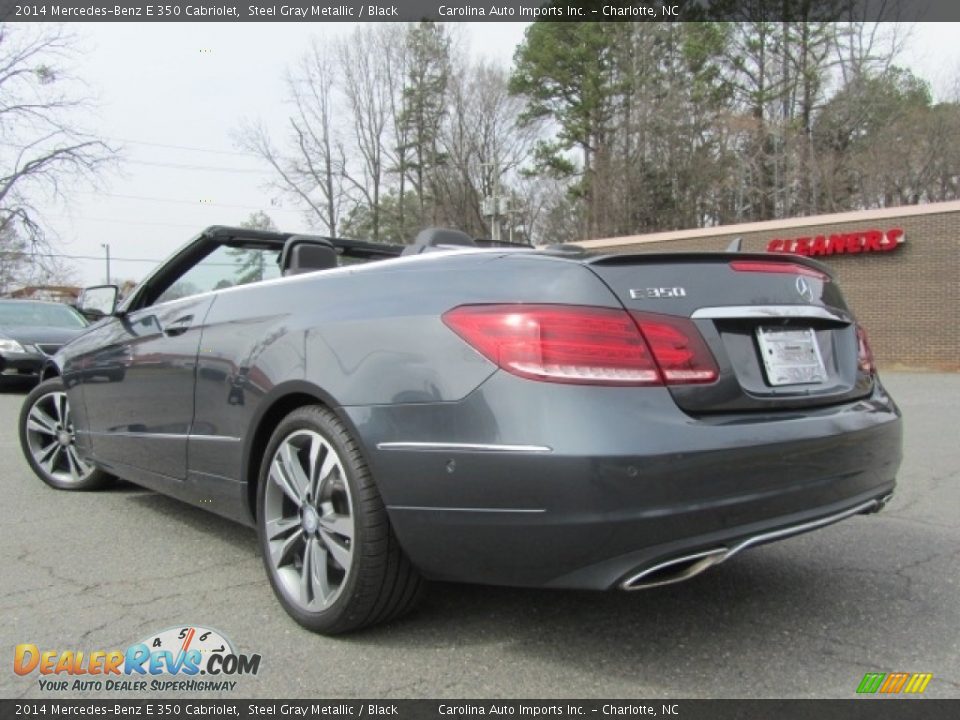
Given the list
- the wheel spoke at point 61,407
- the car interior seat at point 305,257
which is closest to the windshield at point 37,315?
the wheel spoke at point 61,407

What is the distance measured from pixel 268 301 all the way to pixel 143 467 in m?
1.39

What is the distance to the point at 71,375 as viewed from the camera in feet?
15.1

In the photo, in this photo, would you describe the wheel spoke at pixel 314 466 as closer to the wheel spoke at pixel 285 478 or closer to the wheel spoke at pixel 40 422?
the wheel spoke at pixel 285 478

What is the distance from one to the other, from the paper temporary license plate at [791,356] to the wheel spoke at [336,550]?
147 centimetres

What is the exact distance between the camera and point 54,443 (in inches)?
197

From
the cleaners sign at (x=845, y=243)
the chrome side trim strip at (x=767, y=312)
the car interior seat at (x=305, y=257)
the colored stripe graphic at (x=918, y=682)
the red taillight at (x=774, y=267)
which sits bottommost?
the colored stripe graphic at (x=918, y=682)

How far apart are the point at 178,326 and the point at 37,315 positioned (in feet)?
35.1

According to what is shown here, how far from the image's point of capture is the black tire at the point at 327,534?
240 cm

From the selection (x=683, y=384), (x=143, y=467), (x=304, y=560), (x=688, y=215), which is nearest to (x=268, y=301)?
(x=304, y=560)

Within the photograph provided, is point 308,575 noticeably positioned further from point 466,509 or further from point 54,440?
point 54,440

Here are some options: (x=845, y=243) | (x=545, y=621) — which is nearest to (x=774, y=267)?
(x=545, y=621)

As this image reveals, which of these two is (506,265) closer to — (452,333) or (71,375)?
(452,333)

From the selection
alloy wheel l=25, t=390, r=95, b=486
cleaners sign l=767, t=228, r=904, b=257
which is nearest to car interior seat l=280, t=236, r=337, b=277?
alloy wheel l=25, t=390, r=95, b=486

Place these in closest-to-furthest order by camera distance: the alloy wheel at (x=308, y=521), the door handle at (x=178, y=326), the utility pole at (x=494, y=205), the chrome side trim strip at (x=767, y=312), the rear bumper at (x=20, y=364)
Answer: the chrome side trim strip at (x=767, y=312) → the alloy wheel at (x=308, y=521) → the door handle at (x=178, y=326) → the rear bumper at (x=20, y=364) → the utility pole at (x=494, y=205)
